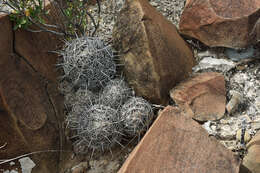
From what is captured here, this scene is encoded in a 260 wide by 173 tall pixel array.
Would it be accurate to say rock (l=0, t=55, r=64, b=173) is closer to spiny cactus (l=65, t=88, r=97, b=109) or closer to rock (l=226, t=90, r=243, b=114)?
spiny cactus (l=65, t=88, r=97, b=109)

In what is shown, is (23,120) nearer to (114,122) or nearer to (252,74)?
(114,122)

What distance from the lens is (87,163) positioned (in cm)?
219

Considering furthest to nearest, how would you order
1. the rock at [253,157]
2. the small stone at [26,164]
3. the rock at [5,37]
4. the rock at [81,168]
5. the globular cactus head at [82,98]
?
the globular cactus head at [82,98]
the rock at [81,168]
the small stone at [26,164]
the rock at [5,37]
the rock at [253,157]

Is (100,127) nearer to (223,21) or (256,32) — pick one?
(223,21)

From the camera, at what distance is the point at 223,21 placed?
87.0 inches

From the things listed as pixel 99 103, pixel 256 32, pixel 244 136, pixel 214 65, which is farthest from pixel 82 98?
pixel 256 32

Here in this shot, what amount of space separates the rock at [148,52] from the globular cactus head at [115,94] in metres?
0.11

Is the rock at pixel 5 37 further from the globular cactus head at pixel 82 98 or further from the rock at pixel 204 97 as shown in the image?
the rock at pixel 204 97

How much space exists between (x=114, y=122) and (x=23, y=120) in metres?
0.69

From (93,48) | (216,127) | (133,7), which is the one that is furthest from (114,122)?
(133,7)

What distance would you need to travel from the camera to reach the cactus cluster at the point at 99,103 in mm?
1994

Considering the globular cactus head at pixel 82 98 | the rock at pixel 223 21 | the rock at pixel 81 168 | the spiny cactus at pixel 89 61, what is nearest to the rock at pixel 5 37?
the spiny cactus at pixel 89 61

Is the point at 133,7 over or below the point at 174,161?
over

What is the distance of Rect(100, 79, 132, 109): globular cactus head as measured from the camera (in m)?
2.15
